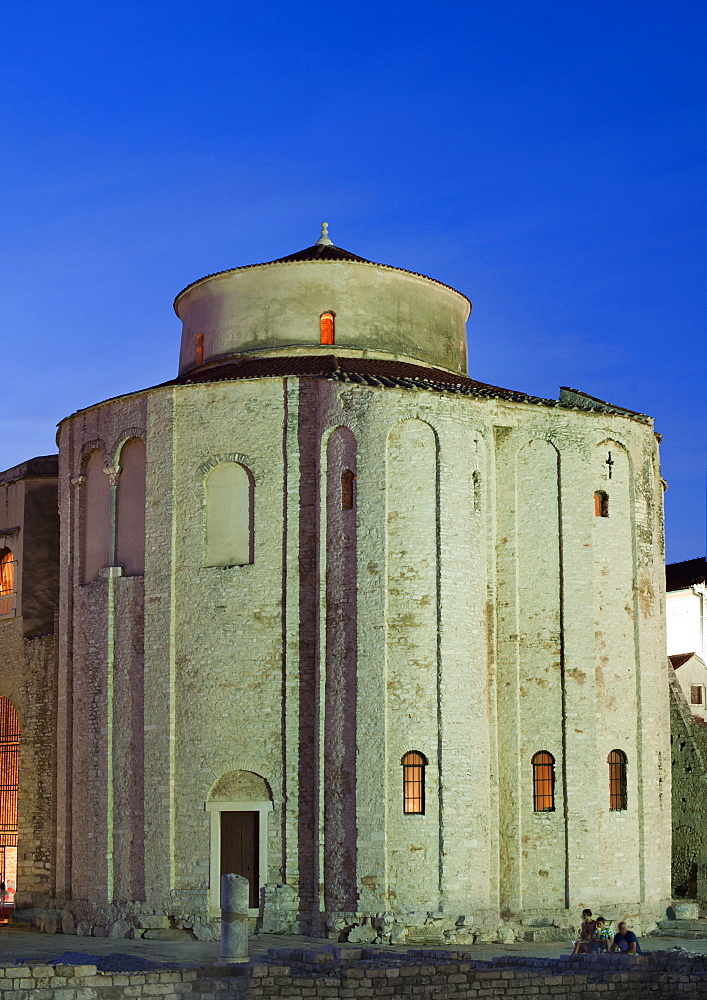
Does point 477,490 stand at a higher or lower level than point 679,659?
higher

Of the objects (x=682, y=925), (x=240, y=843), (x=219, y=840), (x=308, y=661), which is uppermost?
(x=308, y=661)

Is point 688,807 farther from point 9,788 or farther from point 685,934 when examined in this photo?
point 9,788

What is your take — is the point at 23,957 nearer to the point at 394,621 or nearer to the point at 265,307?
the point at 394,621

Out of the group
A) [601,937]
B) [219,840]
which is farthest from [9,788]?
[601,937]

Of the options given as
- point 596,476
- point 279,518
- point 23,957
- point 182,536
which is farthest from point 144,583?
point 596,476

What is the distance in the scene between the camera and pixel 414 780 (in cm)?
2442

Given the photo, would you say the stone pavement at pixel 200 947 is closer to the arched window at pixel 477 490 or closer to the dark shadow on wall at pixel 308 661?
the dark shadow on wall at pixel 308 661

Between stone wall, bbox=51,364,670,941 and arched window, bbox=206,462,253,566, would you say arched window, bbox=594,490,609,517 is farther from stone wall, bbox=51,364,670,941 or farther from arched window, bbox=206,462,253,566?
arched window, bbox=206,462,253,566

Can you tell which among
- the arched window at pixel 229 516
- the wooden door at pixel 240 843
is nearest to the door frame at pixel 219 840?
the wooden door at pixel 240 843

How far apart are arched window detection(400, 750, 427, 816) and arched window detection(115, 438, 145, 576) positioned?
668 cm

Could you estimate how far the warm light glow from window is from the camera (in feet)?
79.8

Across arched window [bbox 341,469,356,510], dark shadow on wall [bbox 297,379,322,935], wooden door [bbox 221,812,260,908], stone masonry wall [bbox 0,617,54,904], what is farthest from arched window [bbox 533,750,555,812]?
stone masonry wall [bbox 0,617,54,904]

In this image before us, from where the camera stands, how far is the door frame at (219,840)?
2514cm

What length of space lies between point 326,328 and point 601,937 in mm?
13865
